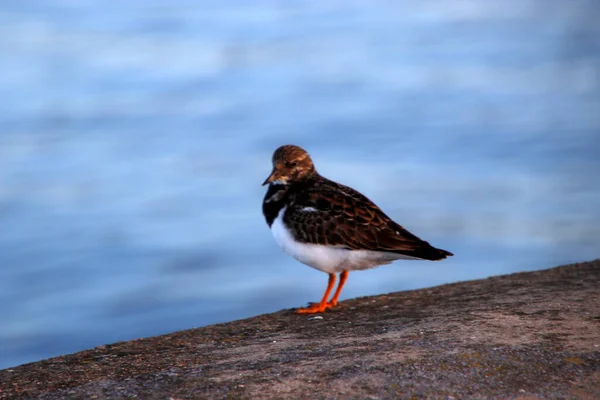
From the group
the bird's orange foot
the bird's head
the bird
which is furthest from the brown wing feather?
the bird's orange foot

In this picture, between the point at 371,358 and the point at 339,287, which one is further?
the point at 339,287

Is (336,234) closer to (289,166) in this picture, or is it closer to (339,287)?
(339,287)

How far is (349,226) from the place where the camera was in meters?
8.85

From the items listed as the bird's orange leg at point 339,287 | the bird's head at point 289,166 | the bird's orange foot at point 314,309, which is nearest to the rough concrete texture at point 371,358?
the bird's orange foot at point 314,309

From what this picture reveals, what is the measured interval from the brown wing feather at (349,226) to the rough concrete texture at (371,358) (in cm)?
60

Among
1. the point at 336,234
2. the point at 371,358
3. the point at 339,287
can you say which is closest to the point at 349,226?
the point at 336,234

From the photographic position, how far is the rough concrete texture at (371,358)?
5387mm

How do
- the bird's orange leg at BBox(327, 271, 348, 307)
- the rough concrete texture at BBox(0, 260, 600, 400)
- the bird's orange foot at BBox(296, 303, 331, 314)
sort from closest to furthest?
1. the rough concrete texture at BBox(0, 260, 600, 400)
2. the bird's orange foot at BBox(296, 303, 331, 314)
3. the bird's orange leg at BBox(327, 271, 348, 307)

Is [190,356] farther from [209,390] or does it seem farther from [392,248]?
[392,248]

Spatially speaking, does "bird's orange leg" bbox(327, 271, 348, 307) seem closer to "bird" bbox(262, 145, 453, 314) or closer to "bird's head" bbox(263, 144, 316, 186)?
"bird" bbox(262, 145, 453, 314)

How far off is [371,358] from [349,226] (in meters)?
3.01

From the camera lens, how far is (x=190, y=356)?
6.72 m

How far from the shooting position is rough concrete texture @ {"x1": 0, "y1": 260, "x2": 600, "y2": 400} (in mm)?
5387

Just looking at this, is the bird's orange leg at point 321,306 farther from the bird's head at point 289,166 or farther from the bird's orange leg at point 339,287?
the bird's head at point 289,166
